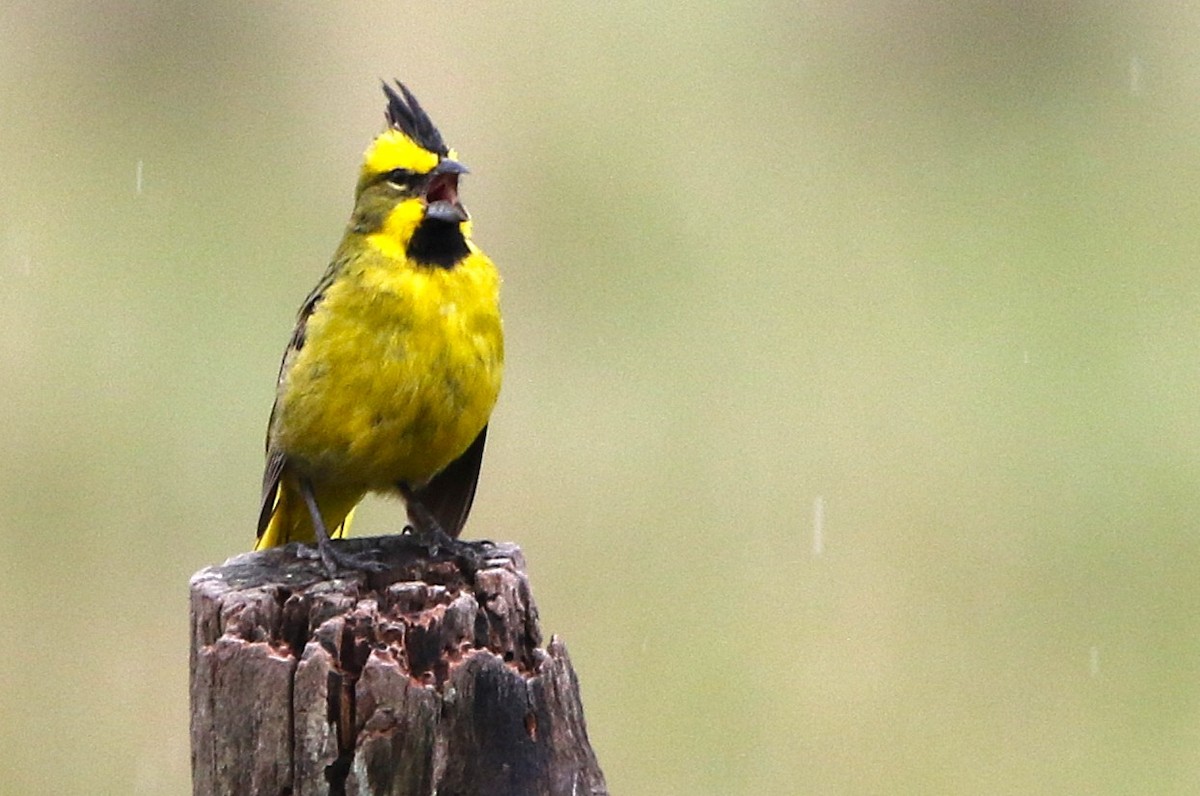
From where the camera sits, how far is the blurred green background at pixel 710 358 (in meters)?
9.66

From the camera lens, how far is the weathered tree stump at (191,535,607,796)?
409cm

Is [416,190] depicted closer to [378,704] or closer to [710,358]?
[378,704]

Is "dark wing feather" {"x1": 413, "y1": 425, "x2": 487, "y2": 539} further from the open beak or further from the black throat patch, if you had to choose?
the open beak

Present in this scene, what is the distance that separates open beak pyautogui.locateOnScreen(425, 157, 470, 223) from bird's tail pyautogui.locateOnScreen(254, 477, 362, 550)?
792 millimetres

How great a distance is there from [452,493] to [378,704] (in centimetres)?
214

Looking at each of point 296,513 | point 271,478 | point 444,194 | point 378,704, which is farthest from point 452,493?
point 378,704

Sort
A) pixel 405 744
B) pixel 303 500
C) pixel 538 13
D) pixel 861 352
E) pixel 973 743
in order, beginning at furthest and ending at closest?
pixel 538 13
pixel 861 352
pixel 973 743
pixel 303 500
pixel 405 744

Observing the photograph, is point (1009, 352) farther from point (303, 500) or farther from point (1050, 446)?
point (303, 500)

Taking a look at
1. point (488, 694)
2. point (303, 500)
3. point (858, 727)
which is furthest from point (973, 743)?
point (488, 694)

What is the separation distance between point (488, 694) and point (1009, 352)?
8776mm

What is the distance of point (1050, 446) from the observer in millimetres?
11656

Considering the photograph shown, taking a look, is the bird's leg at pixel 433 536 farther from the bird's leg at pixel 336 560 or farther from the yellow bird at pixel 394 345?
the bird's leg at pixel 336 560

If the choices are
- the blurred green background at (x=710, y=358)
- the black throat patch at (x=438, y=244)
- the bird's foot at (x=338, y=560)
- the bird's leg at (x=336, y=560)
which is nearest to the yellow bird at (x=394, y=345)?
the black throat patch at (x=438, y=244)

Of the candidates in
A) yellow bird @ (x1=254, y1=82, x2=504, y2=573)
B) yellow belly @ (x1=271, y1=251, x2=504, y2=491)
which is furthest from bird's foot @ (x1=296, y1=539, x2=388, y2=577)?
yellow belly @ (x1=271, y1=251, x2=504, y2=491)
